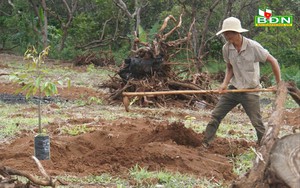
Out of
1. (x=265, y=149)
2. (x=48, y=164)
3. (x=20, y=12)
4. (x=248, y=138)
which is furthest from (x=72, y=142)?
(x=20, y=12)

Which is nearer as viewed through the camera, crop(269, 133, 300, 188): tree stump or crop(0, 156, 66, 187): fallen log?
crop(269, 133, 300, 188): tree stump

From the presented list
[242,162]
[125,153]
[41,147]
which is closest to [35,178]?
[41,147]

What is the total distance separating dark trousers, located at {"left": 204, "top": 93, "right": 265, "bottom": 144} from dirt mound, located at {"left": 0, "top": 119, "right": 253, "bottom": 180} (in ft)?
0.86

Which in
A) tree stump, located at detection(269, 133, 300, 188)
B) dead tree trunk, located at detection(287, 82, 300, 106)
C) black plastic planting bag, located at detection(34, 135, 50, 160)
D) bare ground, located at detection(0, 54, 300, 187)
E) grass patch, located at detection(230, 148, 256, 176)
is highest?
dead tree trunk, located at detection(287, 82, 300, 106)

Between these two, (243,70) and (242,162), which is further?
(243,70)

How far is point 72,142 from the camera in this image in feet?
24.3

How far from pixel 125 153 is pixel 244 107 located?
62.9 inches

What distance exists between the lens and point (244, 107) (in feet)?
24.1

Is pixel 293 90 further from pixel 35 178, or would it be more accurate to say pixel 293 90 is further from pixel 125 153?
pixel 35 178

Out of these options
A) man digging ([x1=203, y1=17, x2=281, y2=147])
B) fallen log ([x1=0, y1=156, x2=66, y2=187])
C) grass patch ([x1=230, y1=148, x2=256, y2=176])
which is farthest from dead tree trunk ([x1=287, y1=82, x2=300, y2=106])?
fallen log ([x1=0, y1=156, x2=66, y2=187])

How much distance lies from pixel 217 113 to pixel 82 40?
21.9 m

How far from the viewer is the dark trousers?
7.23 meters

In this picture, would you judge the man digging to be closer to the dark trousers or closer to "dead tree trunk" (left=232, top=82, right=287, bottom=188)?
the dark trousers

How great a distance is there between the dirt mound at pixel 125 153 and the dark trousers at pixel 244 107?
10.3 inches
